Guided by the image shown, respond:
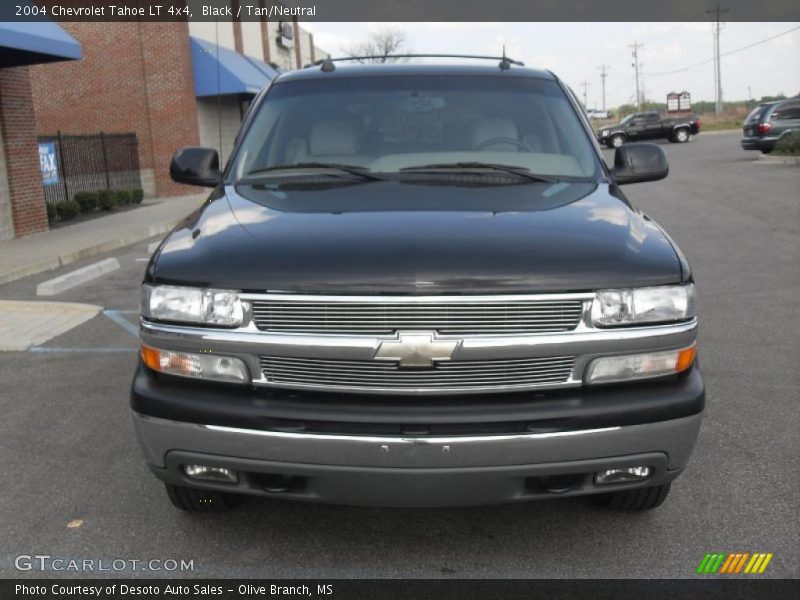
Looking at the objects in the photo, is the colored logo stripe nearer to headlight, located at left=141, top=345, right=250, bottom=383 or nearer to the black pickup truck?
headlight, located at left=141, top=345, right=250, bottom=383

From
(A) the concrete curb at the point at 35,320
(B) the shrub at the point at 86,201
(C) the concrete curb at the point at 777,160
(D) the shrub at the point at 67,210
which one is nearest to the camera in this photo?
(A) the concrete curb at the point at 35,320

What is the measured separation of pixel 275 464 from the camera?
2.68 metres

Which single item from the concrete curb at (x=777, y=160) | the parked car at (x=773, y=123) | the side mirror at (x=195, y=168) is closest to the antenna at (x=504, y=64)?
the side mirror at (x=195, y=168)

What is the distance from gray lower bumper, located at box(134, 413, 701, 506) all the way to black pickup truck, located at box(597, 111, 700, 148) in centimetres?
4117

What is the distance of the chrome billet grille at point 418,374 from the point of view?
106 inches

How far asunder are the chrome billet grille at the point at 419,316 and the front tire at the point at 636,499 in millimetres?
962

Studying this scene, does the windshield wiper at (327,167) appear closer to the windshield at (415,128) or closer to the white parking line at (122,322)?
the windshield at (415,128)

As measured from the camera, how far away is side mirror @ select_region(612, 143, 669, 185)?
4199mm

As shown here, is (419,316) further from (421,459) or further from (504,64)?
(504,64)

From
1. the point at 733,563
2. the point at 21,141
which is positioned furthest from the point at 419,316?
the point at 21,141

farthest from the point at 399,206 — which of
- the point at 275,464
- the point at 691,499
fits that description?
the point at 691,499

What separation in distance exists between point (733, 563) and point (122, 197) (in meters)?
19.3

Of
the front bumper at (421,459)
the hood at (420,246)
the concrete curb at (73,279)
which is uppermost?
the hood at (420,246)

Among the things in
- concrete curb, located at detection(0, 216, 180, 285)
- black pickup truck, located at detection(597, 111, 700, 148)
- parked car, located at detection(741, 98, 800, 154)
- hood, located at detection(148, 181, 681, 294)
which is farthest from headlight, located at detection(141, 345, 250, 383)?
black pickup truck, located at detection(597, 111, 700, 148)
